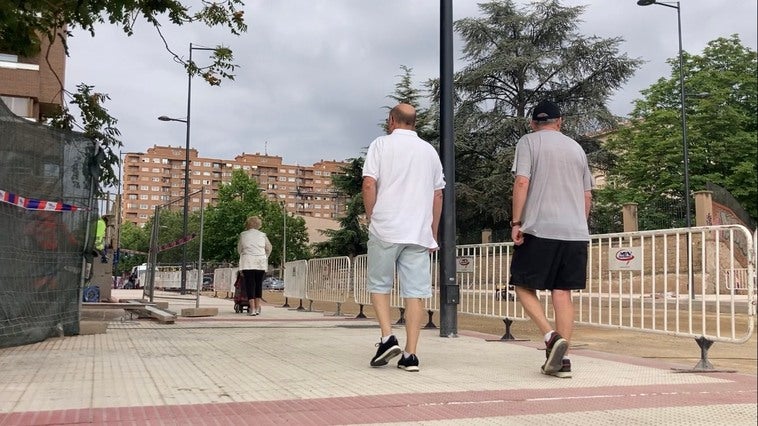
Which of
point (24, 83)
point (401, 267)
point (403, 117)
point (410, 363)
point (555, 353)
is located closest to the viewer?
point (555, 353)

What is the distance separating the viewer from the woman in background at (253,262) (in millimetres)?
12367

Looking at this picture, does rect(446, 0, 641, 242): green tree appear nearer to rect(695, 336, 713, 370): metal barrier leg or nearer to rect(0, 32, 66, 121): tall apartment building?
rect(0, 32, 66, 121): tall apartment building

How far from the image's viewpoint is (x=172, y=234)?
16.2m

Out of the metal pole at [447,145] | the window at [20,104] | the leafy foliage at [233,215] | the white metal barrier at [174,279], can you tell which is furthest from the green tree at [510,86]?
the leafy foliage at [233,215]

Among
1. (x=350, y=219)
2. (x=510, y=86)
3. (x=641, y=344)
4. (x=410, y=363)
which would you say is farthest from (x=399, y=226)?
(x=350, y=219)

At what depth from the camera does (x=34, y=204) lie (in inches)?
245

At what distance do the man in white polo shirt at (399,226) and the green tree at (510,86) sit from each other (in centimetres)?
2764

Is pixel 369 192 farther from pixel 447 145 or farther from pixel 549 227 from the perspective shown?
pixel 447 145

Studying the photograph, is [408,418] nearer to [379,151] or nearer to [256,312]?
[379,151]

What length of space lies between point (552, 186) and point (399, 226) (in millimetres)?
1085

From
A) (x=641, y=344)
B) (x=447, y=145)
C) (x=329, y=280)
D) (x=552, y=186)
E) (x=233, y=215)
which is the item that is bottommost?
(x=641, y=344)

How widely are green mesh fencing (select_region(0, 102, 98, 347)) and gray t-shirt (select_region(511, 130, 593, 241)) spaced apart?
429 cm

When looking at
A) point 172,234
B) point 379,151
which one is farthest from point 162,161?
point 379,151

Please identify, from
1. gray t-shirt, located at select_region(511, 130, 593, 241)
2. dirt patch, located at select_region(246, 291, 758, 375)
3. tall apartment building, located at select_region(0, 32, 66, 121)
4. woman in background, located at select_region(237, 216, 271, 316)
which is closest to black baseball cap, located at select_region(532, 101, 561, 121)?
gray t-shirt, located at select_region(511, 130, 593, 241)
